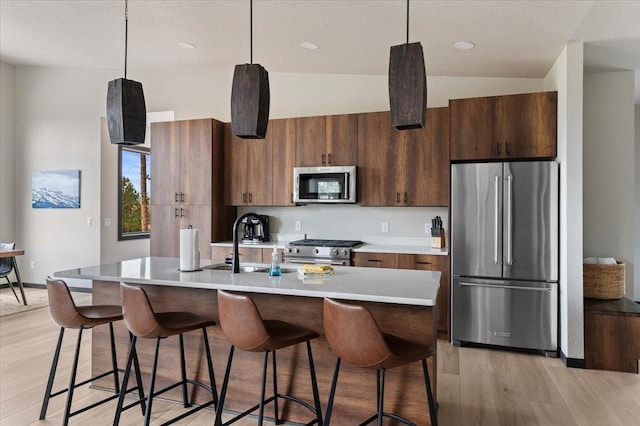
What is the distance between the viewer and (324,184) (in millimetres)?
4945

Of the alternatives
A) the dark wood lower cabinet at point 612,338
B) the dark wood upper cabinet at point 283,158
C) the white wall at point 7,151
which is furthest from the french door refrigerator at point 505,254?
the white wall at point 7,151

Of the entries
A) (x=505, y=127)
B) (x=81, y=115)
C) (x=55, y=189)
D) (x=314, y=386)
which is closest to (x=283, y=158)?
(x=505, y=127)

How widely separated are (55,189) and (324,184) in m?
4.50

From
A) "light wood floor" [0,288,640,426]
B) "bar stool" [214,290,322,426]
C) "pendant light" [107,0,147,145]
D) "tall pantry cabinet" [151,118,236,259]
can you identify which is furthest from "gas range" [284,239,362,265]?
"pendant light" [107,0,147,145]

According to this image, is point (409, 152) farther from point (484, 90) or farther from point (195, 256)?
point (195, 256)

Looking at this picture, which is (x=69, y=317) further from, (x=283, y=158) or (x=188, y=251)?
(x=283, y=158)

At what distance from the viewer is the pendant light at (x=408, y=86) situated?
2.22m

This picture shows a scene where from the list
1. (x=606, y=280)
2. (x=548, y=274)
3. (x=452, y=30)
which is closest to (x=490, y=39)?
(x=452, y=30)

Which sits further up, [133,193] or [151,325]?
[133,193]

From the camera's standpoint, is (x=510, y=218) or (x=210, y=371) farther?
(x=510, y=218)

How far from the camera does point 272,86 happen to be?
5.58 m

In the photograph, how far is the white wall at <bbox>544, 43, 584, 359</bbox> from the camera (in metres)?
3.63

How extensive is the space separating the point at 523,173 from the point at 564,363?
1.64m

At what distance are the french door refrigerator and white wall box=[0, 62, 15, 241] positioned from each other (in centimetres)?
672
